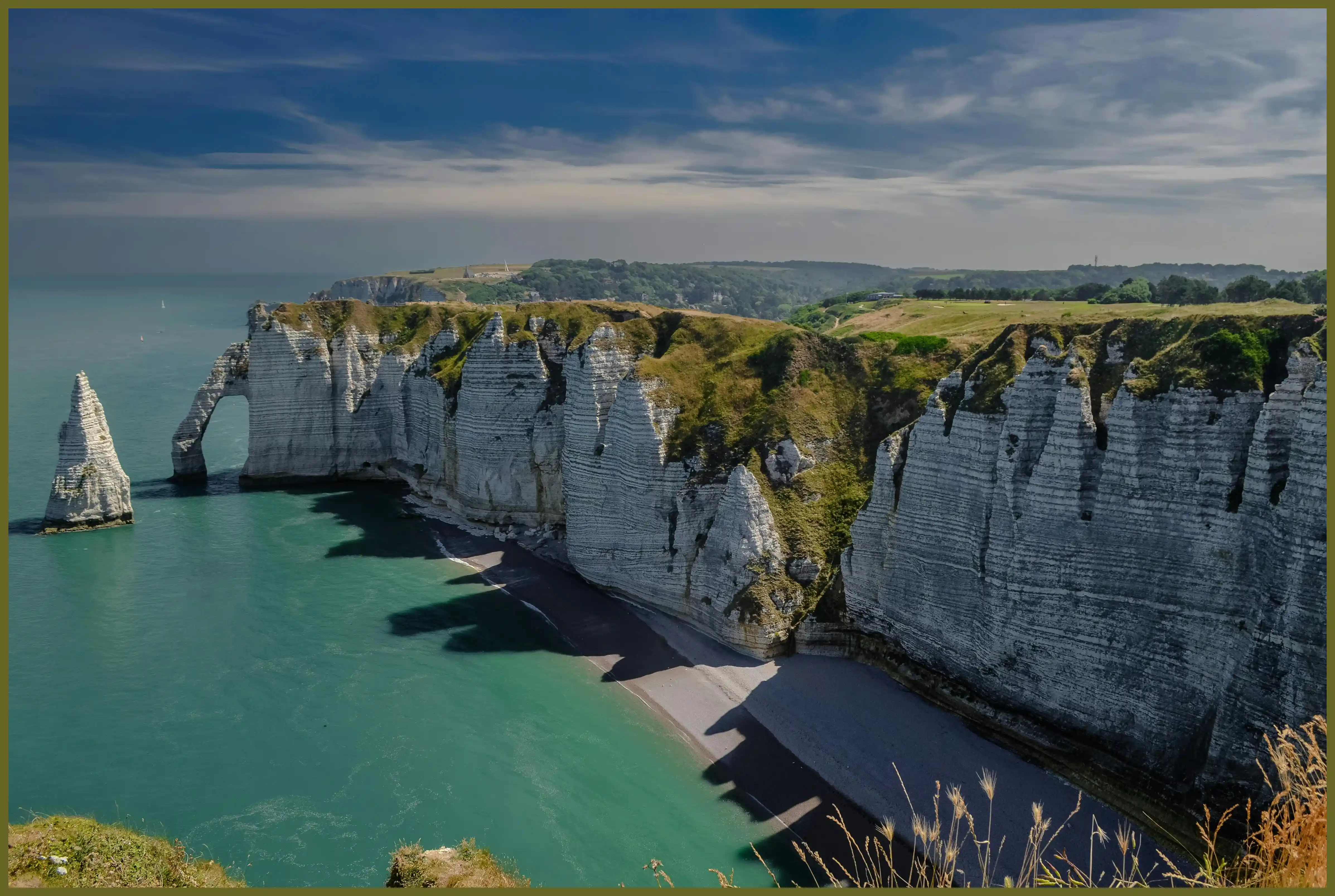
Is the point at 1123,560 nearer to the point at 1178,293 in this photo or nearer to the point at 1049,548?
the point at 1049,548

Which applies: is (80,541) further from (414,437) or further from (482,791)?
(482,791)

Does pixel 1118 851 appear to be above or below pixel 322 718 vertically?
above

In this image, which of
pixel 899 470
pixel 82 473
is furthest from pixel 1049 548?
pixel 82 473

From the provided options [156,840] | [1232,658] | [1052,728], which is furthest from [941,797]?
[156,840]

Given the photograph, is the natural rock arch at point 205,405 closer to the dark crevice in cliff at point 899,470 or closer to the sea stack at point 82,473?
the sea stack at point 82,473

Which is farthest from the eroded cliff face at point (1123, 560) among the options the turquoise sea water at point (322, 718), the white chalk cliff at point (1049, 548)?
the turquoise sea water at point (322, 718)
